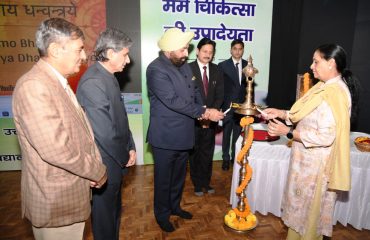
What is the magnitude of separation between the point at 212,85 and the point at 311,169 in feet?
6.01

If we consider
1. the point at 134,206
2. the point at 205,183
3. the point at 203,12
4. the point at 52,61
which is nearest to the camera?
the point at 52,61

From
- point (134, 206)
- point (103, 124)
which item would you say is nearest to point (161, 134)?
point (103, 124)

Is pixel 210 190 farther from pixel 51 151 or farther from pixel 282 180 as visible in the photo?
pixel 51 151

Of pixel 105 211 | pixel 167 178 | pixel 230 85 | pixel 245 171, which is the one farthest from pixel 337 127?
pixel 230 85

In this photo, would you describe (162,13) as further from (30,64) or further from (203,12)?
(30,64)

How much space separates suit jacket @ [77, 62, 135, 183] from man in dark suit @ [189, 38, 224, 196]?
5.37 ft

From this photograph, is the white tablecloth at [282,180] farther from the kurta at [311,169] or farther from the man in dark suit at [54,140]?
the man in dark suit at [54,140]

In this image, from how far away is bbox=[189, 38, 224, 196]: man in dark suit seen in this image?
3531mm

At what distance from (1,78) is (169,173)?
10.3 feet

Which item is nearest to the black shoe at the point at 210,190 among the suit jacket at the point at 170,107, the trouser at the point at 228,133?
the trouser at the point at 228,133

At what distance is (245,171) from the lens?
9.04 ft

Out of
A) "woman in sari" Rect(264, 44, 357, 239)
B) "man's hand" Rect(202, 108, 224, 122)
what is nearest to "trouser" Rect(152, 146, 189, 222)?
A: "man's hand" Rect(202, 108, 224, 122)

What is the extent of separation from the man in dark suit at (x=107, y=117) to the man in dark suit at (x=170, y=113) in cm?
55

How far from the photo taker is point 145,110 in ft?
15.1
